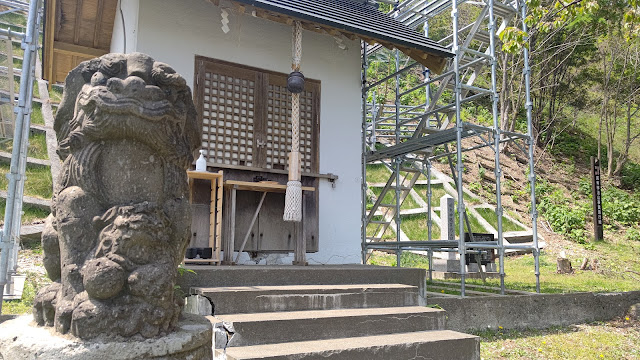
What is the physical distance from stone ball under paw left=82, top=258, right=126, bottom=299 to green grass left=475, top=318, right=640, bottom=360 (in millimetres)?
4358

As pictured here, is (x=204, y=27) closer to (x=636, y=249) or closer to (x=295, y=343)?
(x=295, y=343)

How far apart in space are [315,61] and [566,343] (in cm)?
571

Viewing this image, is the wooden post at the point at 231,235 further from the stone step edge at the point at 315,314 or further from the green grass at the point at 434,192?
the green grass at the point at 434,192

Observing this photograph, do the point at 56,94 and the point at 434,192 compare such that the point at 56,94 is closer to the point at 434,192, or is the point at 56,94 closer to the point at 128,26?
the point at 128,26

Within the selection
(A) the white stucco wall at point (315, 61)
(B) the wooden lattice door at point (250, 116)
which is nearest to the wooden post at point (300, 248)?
(A) the white stucco wall at point (315, 61)

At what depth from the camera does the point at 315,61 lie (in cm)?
808

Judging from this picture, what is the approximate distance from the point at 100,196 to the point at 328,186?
17.5 ft

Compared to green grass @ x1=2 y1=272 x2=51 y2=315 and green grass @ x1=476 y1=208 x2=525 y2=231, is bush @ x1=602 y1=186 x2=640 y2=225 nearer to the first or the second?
green grass @ x1=476 y1=208 x2=525 y2=231

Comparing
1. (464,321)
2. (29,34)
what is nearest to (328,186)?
(464,321)

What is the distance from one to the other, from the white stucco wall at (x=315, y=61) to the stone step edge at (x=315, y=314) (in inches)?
104

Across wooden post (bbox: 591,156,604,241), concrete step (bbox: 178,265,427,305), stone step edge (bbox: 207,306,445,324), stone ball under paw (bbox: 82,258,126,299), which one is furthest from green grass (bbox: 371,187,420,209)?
stone ball under paw (bbox: 82,258,126,299)

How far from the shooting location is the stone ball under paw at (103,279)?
243 centimetres

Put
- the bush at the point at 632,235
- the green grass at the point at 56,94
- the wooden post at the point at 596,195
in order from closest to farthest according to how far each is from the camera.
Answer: the wooden post at the point at 596,195
the bush at the point at 632,235
the green grass at the point at 56,94

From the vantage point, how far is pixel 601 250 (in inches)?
611
